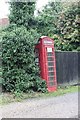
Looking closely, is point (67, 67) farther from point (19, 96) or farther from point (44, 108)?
point (44, 108)

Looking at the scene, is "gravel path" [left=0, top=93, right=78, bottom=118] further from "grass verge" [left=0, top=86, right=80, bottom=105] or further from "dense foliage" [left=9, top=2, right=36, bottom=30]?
"dense foliage" [left=9, top=2, right=36, bottom=30]

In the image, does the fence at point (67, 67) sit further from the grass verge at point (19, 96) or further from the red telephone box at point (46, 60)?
the grass verge at point (19, 96)

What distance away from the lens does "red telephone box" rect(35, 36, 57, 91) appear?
11156 mm

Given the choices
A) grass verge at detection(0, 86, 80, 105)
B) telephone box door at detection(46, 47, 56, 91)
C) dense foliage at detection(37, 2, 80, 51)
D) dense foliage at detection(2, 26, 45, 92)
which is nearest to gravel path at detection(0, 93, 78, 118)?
grass verge at detection(0, 86, 80, 105)

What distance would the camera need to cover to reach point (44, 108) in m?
8.07

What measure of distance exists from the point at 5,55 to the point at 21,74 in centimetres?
83

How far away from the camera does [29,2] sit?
1200 centimetres

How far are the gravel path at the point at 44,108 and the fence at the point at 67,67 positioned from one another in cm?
289

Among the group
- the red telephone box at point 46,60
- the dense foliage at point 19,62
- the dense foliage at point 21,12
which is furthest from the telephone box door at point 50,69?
the dense foliage at point 21,12

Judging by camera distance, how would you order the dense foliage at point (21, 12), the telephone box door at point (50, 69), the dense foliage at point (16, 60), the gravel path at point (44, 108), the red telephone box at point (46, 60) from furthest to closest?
1. the dense foliage at point (21, 12)
2. the telephone box door at point (50, 69)
3. the red telephone box at point (46, 60)
4. the dense foliage at point (16, 60)
5. the gravel path at point (44, 108)

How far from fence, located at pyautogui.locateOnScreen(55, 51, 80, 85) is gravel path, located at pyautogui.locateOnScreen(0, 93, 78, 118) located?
2.89 metres

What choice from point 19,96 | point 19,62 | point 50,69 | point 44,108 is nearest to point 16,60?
point 19,62

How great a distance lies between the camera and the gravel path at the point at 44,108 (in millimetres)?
7227

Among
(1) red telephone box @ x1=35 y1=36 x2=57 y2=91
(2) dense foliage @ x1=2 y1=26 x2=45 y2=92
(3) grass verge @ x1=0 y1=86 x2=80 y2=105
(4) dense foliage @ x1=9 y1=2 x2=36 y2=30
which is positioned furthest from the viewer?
(4) dense foliage @ x1=9 y1=2 x2=36 y2=30
